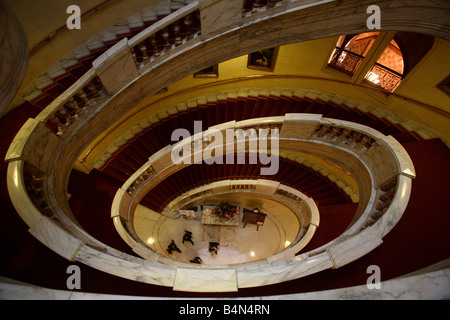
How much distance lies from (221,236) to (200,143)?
5.63 meters

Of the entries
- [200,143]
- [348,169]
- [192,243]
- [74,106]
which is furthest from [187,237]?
[74,106]

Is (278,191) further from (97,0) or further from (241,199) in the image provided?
(97,0)

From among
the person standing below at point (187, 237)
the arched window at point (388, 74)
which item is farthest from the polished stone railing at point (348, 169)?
the person standing below at point (187, 237)

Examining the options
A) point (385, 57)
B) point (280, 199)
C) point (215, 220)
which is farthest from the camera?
point (215, 220)

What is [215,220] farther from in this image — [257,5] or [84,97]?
[257,5]

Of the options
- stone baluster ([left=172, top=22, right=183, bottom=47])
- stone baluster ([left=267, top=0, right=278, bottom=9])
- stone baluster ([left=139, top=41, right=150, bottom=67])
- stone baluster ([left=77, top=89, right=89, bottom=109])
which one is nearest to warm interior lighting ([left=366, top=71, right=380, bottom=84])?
stone baluster ([left=267, top=0, right=278, bottom=9])

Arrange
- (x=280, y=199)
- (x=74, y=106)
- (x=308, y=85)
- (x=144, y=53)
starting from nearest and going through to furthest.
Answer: (x=74, y=106)
(x=144, y=53)
(x=308, y=85)
(x=280, y=199)

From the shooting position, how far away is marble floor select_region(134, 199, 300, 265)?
1027 cm

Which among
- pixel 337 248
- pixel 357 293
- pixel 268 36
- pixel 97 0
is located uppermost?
pixel 97 0

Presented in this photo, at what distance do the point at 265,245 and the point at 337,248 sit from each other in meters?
7.54

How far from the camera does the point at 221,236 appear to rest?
11359 millimetres

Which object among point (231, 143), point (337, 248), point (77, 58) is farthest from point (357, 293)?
point (77, 58)

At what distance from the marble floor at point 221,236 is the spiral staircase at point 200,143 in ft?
7.09

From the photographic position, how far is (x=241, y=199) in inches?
490
